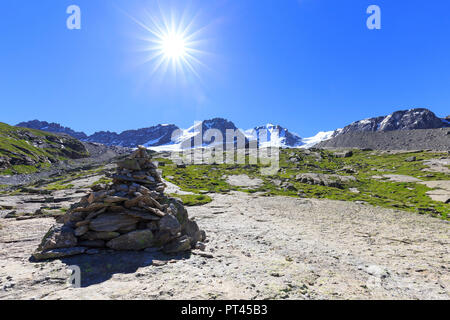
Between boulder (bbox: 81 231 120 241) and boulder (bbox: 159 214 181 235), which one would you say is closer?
boulder (bbox: 81 231 120 241)

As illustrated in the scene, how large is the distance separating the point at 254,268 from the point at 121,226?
35.3 feet

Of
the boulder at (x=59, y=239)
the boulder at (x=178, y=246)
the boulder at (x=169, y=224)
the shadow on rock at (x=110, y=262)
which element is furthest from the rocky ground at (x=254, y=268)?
the boulder at (x=169, y=224)

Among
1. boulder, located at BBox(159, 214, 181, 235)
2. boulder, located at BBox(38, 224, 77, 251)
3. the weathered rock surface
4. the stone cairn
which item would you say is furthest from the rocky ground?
the weathered rock surface

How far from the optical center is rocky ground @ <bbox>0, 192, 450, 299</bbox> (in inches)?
441

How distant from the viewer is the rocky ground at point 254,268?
1120 cm

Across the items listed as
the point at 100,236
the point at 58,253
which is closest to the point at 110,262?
the point at 100,236

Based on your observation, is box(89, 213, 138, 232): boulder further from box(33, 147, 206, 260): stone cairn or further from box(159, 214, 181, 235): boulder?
box(159, 214, 181, 235): boulder

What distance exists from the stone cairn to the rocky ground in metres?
0.88

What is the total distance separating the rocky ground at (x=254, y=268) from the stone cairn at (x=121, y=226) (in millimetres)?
879

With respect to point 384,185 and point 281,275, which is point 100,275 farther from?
point 384,185

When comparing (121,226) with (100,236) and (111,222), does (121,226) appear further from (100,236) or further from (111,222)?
(100,236)

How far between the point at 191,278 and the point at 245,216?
23.4m
